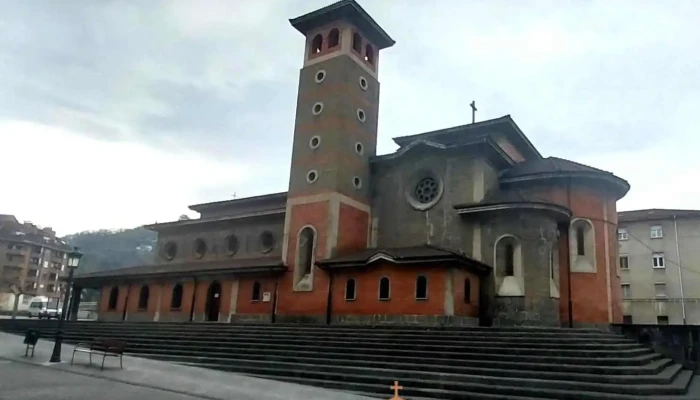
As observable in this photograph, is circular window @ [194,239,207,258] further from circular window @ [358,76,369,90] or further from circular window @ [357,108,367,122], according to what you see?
circular window @ [358,76,369,90]

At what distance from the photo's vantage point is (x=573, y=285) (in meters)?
21.6

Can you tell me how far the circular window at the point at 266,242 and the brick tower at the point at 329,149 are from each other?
432cm

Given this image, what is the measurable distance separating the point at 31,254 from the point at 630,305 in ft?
244

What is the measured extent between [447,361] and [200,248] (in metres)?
23.7

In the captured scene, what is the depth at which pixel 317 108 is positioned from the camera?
88.3ft

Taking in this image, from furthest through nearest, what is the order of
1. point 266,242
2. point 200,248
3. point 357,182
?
point 200,248
point 266,242
point 357,182

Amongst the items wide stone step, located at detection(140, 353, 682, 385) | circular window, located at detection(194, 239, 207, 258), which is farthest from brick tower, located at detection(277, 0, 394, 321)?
circular window, located at detection(194, 239, 207, 258)

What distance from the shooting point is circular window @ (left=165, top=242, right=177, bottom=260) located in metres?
34.8

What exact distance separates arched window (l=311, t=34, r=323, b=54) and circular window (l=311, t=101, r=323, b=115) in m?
3.36

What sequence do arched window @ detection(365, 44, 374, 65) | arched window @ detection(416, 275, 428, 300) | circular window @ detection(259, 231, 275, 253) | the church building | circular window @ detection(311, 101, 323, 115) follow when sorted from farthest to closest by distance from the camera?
circular window @ detection(259, 231, 275, 253) → arched window @ detection(365, 44, 374, 65) → circular window @ detection(311, 101, 323, 115) → the church building → arched window @ detection(416, 275, 428, 300)

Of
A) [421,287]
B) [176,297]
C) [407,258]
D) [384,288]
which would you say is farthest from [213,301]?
[421,287]

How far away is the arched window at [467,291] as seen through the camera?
2039 cm

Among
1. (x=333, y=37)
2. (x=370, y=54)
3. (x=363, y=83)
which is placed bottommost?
(x=363, y=83)

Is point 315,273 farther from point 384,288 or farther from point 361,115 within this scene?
point 361,115
